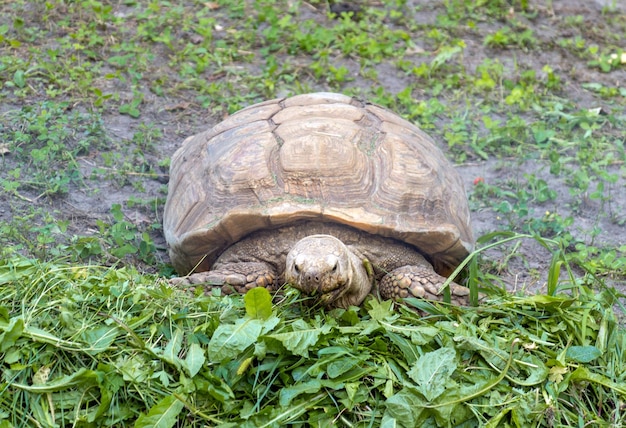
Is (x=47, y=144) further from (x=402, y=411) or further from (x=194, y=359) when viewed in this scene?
(x=402, y=411)

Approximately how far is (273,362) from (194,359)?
0.28m

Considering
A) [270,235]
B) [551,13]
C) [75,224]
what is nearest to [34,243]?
[75,224]

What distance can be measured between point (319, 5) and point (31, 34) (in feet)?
8.86

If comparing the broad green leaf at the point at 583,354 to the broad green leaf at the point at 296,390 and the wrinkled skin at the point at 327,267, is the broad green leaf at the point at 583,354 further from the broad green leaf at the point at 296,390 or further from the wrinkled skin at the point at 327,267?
the broad green leaf at the point at 296,390

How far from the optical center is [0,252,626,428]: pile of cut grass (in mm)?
2686

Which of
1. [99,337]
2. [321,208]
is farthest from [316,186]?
[99,337]

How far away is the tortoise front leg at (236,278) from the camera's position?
362 centimetres

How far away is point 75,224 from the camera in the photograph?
4.31 meters

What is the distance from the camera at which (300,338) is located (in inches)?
114

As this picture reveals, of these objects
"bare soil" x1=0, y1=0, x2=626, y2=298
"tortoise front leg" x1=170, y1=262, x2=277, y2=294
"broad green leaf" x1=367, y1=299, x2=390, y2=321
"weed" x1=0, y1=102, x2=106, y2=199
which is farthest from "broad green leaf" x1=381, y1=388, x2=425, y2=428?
"weed" x1=0, y1=102, x2=106, y2=199

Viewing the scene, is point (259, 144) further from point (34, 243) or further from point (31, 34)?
point (31, 34)

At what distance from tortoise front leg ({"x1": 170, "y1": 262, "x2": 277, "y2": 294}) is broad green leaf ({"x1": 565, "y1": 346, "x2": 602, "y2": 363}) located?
1.39 metres

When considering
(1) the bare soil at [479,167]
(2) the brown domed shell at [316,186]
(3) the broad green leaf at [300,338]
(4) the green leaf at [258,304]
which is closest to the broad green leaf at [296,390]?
(3) the broad green leaf at [300,338]

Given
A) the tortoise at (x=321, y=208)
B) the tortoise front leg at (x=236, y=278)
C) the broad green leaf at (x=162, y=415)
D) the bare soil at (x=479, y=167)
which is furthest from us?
the bare soil at (x=479, y=167)
